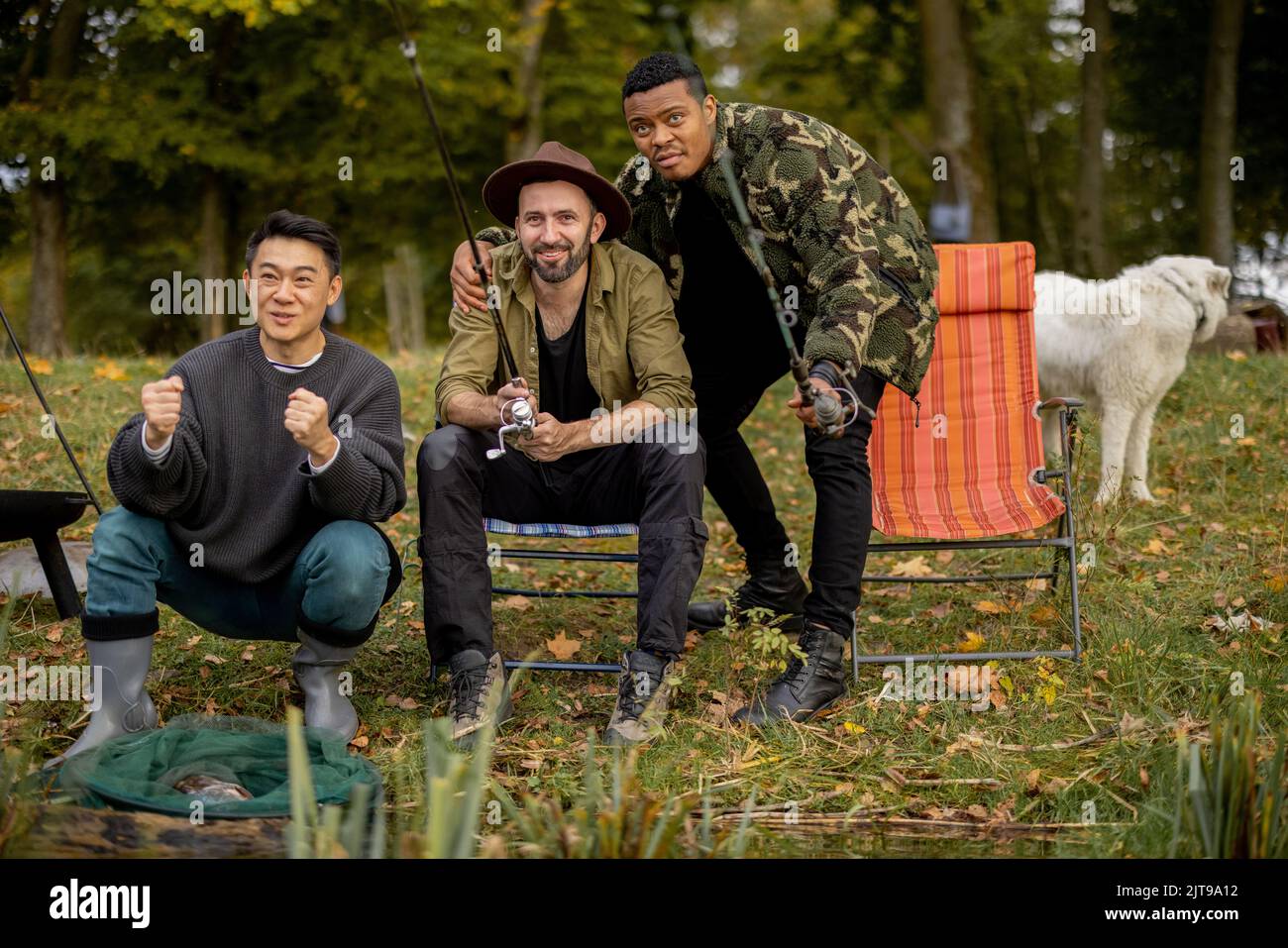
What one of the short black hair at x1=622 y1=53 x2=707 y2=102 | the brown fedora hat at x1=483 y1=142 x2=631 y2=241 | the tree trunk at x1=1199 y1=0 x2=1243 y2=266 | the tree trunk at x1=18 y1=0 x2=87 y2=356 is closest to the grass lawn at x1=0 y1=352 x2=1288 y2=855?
the brown fedora hat at x1=483 y1=142 x2=631 y2=241

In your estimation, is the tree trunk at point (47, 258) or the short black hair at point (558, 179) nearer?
the short black hair at point (558, 179)

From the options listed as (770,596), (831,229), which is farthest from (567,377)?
(770,596)

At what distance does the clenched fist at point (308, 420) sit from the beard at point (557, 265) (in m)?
0.90

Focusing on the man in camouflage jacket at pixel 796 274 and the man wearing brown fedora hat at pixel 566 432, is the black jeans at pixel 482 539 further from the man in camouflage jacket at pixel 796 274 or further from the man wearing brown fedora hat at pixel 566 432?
the man in camouflage jacket at pixel 796 274

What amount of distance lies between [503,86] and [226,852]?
488 inches

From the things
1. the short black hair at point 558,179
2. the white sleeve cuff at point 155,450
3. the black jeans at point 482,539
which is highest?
the short black hair at point 558,179

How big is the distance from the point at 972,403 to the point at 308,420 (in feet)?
8.49

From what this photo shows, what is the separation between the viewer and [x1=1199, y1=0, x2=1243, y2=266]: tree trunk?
11.0 meters

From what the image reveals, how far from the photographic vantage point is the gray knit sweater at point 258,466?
299 cm

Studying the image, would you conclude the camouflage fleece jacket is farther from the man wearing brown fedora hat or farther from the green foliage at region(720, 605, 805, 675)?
the green foliage at region(720, 605, 805, 675)

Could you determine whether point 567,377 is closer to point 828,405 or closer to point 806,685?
point 828,405

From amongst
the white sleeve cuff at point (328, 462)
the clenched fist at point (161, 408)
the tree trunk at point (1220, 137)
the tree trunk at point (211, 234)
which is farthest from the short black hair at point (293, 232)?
the tree trunk at point (211, 234)
